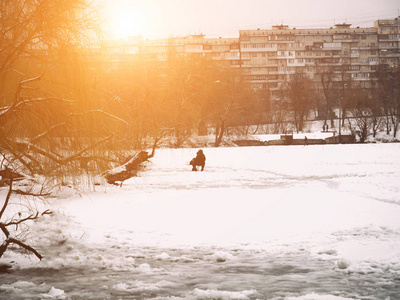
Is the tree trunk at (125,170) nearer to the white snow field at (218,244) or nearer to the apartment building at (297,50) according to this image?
the white snow field at (218,244)

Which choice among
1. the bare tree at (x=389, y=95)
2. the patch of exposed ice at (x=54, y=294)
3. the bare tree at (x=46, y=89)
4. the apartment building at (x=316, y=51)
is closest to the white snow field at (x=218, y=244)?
the patch of exposed ice at (x=54, y=294)

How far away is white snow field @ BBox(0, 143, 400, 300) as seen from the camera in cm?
833

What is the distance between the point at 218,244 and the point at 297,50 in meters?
133

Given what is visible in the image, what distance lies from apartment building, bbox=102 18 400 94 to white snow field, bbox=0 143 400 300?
370ft

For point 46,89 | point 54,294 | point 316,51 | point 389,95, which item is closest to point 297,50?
point 316,51

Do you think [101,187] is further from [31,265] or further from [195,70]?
[195,70]

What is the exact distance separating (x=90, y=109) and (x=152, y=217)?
3.75 m

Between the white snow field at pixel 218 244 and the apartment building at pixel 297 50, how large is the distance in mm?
112740

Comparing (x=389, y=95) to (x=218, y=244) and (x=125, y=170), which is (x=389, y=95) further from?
(x=218, y=244)

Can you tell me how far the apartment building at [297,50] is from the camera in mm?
134488

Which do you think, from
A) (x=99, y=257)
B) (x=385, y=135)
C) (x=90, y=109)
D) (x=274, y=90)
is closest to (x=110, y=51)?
(x=90, y=109)

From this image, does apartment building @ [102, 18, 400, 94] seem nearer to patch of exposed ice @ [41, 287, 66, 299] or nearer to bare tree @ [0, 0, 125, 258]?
bare tree @ [0, 0, 125, 258]

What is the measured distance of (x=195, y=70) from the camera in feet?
196

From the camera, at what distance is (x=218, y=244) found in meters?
11.4
